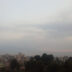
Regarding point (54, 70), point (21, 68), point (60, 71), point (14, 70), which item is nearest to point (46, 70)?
point (54, 70)

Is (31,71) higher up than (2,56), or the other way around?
(2,56)

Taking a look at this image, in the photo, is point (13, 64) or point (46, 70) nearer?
point (46, 70)

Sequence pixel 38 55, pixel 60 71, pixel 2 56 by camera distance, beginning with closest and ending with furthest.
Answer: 1. pixel 60 71
2. pixel 38 55
3. pixel 2 56

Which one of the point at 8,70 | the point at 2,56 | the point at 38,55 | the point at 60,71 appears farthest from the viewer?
the point at 2,56

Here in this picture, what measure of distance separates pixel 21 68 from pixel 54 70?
19.0 ft

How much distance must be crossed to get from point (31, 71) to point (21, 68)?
11.2ft

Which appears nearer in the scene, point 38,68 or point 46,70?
point 46,70

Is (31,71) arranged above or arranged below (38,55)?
below

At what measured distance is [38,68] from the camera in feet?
53.0

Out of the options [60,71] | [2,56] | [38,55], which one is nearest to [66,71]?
[60,71]

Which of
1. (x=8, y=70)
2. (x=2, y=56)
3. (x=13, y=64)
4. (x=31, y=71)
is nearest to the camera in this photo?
(x=31, y=71)

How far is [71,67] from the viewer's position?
44.7 ft

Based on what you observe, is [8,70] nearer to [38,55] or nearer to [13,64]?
[13,64]

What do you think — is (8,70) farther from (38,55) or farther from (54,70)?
(38,55)
